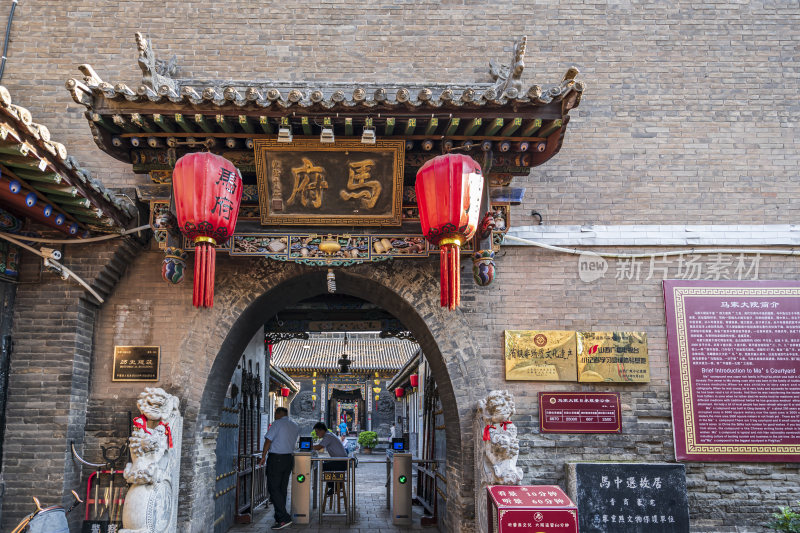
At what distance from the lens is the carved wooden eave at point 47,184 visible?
4.29 meters

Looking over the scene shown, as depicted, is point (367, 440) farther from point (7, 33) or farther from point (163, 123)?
point (163, 123)

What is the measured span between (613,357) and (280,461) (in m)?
4.95

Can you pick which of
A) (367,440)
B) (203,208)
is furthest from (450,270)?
(367,440)

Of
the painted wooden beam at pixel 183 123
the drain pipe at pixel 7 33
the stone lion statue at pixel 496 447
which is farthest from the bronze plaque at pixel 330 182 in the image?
the drain pipe at pixel 7 33

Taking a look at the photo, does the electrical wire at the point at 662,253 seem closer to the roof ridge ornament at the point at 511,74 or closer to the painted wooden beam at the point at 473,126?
the painted wooden beam at the point at 473,126

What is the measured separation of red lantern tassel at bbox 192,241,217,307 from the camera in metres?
5.05

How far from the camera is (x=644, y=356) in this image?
622 centimetres

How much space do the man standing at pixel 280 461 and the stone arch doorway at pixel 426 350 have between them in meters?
2.00

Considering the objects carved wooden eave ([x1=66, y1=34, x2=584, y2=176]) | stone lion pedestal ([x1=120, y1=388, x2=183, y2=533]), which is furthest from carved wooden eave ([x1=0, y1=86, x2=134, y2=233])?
stone lion pedestal ([x1=120, y1=388, x2=183, y2=533])

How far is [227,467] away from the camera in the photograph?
25.9ft

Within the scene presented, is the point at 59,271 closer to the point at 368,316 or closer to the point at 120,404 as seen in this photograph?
the point at 120,404

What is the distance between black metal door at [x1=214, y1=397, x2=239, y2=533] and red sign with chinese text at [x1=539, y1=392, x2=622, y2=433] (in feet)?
12.0

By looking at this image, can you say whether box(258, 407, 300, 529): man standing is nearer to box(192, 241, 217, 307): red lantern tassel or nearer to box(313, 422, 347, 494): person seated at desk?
box(313, 422, 347, 494): person seated at desk

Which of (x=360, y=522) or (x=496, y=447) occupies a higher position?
(x=496, y=447)
